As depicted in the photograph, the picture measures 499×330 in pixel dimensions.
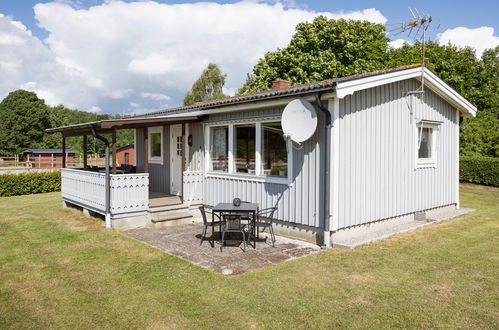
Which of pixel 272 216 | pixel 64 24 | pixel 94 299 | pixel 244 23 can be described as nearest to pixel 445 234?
pixel 272 216

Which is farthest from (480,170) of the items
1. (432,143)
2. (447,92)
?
(447,92)

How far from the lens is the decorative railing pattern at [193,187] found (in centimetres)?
939

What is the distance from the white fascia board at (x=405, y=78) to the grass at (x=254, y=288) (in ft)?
9.67

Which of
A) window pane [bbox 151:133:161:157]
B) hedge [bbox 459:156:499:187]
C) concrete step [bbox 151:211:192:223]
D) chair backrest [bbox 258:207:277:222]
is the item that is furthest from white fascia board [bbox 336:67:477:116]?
hedge [bbox 459:156:499:187]

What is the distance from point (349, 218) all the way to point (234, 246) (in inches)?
91.6

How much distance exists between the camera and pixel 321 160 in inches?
271

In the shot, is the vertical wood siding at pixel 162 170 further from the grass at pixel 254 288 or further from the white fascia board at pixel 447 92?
the white fascia board at pixel 447 92

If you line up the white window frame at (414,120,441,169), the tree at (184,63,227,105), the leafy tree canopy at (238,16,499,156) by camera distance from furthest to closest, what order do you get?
the tree at (184,63,227,105) → the leafy tree canopy at (238,16,499,156) → the white window frame at (414,120,441,169)

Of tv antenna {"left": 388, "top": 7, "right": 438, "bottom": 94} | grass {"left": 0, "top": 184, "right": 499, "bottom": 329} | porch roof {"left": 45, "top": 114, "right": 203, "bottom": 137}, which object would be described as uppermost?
tv antenna {"left": 388, "top": 7, "right": 438, "bottom": 94}

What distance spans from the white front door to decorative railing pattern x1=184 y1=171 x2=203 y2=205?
4.50 feet

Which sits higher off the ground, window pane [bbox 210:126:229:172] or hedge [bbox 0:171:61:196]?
window pane [bbox 210:126:229:172]

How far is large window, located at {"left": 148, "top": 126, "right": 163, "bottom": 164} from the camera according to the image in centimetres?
1154

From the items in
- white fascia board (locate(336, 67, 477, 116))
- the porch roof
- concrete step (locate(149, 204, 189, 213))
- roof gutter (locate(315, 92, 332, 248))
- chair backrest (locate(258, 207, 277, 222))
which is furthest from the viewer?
concrete step (locate(149, 204, 189, 213))

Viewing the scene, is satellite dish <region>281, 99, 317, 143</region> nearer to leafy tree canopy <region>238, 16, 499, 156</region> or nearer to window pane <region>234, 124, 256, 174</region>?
window pane <region>234, 124, 256, 174</region>
